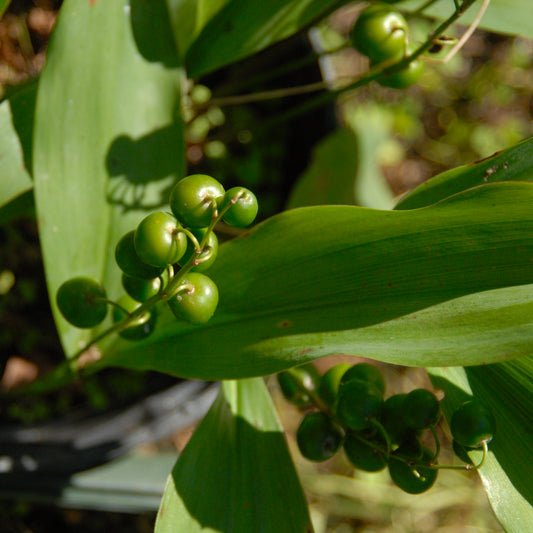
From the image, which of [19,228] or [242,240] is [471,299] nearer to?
[242,240]

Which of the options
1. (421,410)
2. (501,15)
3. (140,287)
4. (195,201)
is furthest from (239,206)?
(501,15)

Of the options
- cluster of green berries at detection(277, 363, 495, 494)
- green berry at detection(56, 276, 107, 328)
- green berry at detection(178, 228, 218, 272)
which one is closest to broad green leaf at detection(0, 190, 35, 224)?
green berry at detection(56, 276, 107, 328)

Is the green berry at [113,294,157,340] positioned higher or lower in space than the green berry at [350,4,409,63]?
lower

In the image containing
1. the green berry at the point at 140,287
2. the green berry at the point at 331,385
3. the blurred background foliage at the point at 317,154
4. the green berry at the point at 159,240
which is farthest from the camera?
the blurred background foliage at the point at 317,154

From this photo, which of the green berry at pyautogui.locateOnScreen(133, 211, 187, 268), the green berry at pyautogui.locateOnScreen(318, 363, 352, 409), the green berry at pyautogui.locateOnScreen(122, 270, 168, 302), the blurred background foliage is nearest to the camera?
the green berry at pyautogui.locateOnScreen(133, 211, 187, 268)

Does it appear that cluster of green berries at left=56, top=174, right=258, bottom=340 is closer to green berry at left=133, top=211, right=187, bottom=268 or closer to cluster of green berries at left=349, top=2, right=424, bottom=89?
green berry at left=133, top=211, right=187, bottom=268

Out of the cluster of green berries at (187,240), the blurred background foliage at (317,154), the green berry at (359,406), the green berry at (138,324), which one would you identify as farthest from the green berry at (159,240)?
the blurred background foliage at (317,154)

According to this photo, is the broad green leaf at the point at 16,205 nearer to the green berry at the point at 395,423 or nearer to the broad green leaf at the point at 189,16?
the broad green leaf at the point at 189,16
